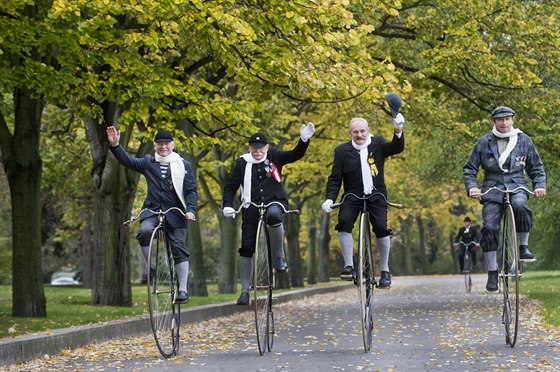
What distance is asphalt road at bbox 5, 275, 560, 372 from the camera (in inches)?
431

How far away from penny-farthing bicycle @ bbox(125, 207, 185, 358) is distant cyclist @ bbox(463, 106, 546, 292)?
3373mm

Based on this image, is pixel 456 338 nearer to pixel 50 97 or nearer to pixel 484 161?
pixel 484 161

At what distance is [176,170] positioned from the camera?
12438 mm

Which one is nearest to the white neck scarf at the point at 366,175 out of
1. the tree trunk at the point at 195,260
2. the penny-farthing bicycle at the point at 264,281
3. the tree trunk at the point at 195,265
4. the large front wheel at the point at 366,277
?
the large front wheel at the point at 366,277

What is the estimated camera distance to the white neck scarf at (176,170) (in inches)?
488

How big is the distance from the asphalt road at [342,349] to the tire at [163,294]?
23 cm

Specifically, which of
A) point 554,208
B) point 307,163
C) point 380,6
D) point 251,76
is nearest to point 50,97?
point 251,76

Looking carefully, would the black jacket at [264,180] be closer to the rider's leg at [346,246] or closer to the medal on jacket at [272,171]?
the medal on jacket at [272,171]

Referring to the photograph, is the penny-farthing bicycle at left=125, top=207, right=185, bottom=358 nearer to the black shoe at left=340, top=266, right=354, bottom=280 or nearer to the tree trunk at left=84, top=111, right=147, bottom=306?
the black shoe at left=340, top=266, right=354, bottom=280

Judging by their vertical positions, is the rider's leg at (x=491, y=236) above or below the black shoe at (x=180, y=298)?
above

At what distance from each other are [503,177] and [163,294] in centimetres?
407

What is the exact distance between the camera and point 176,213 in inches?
487

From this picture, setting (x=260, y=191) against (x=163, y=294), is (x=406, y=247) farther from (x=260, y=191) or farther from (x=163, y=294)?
(x=260, y=191)

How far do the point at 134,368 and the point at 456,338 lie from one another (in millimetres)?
4713
